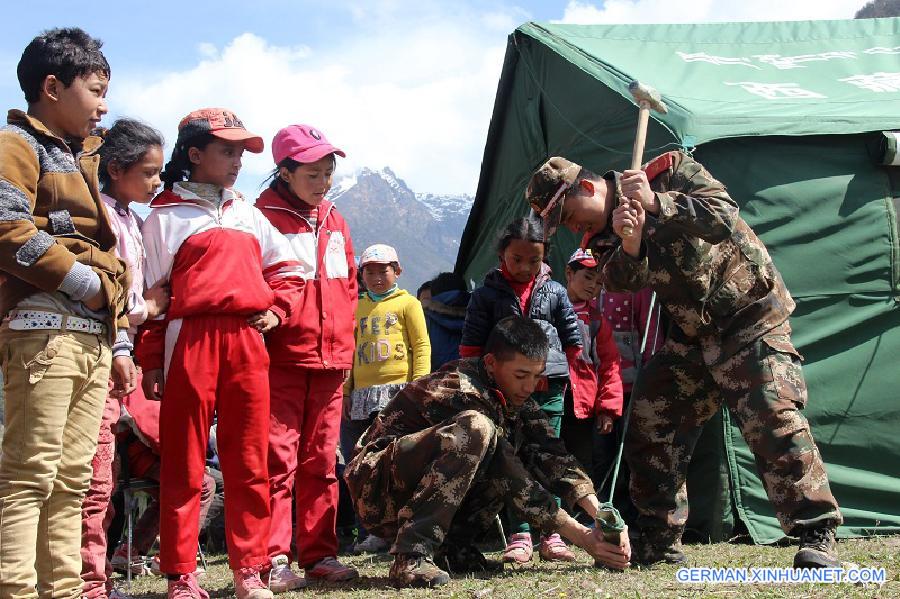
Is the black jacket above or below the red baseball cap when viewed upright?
below

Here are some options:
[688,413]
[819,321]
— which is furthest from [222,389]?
[819,321]

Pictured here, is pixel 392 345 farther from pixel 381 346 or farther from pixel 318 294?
pixel 318 294

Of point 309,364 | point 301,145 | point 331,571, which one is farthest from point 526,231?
point 331,571

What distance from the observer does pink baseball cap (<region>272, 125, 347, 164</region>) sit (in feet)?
13.7

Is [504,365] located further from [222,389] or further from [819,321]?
→ [819,321]

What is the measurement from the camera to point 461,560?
410 cm

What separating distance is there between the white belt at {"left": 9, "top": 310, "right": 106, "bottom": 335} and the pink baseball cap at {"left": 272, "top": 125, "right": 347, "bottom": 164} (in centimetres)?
142

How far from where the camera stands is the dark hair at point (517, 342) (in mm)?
3980

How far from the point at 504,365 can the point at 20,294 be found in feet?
6.21

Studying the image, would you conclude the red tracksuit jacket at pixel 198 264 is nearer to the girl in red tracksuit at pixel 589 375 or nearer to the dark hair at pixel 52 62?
the dark hair at pixel 52 62

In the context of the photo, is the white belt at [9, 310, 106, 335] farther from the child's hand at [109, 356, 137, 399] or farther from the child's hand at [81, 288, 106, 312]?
the child's hand at [109, 356, 137, 399]

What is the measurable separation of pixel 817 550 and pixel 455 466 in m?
1.35

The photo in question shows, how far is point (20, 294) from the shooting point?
2.99 m

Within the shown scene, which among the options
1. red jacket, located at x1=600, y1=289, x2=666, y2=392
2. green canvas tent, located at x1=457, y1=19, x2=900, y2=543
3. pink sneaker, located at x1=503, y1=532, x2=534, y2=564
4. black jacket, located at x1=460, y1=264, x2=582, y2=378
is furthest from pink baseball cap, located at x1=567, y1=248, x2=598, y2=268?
pink sneaker, located at x1=503, y1=532, x2=534, y2=564
